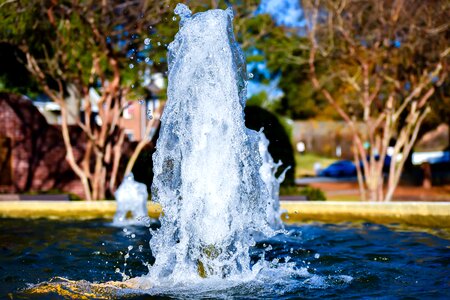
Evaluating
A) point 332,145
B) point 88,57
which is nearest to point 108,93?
point 88,57

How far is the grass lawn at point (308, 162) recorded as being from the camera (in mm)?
44194

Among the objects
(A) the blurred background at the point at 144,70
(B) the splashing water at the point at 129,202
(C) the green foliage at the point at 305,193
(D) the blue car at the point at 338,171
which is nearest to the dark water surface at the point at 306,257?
(B) the splashing water at the point at 129,202

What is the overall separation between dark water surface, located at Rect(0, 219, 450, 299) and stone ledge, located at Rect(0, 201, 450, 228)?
22.4 inches

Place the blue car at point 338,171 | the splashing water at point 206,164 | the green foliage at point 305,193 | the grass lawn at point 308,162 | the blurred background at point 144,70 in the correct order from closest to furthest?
the splashing water at point 206,164, the blurred background at point 144,70, the green foliage at point 305,193, the blue car at point 338,171, the grass lawn at point 308,162

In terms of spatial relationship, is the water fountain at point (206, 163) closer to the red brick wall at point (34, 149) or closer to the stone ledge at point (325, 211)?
the stone ledge at point (325, 211)

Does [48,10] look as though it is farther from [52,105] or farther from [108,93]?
[52,105]

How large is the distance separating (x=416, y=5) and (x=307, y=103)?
2959 cm

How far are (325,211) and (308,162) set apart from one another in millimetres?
36214

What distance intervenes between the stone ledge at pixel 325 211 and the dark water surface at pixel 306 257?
0.57 metres

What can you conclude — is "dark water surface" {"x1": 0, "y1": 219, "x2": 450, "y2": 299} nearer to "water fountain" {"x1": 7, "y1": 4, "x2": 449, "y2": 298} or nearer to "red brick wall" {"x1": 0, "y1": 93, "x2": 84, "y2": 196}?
"water fountain" {"x1": 7, "y1": 4, "x2": 449, "y2": 298}

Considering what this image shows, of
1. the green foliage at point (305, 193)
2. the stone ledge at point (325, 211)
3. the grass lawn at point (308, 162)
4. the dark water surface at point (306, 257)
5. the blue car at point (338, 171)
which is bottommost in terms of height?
the dark water surface at point (306, 257)

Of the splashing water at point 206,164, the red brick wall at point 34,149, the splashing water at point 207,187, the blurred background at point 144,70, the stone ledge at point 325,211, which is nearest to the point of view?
the splashing water at point 207,187

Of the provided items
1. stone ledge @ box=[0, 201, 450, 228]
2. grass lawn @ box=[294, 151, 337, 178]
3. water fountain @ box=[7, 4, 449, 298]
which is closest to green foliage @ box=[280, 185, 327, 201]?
stone ledge @ box=[0, 201, 450, 228]

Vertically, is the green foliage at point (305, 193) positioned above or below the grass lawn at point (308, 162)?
below
